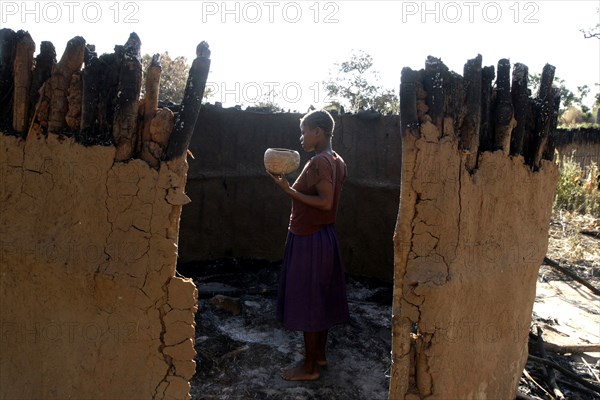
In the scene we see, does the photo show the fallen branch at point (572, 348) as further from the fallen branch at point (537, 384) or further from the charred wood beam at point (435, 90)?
the charred wood beam at point (435, 90)

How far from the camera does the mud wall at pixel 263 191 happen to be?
5.81 m

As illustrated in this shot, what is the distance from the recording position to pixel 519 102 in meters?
3.11

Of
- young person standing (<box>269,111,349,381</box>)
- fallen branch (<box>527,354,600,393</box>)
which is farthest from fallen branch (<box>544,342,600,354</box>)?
young person standing (<box>269,111,349,381</box>)

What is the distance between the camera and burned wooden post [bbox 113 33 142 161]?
2471 millimetres

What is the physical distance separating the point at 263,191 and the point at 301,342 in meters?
2.38

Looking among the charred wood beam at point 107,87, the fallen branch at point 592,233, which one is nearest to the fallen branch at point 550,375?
the charred wood beam at point 107,87

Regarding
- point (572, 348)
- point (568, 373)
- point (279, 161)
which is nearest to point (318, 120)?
point (279, 161)

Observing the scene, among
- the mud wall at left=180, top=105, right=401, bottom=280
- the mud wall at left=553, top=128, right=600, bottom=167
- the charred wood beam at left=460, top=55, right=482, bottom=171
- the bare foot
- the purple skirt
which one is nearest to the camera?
the charred wood beam at left=460, top=55, right=482, bottom=171

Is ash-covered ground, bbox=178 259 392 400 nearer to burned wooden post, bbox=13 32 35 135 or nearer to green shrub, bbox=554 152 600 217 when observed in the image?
burned wooden post, bbox=13 32 35 135

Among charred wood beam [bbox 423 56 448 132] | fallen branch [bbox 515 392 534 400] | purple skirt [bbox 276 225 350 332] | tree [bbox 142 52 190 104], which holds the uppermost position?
tree [bbox 142 52 190 104]

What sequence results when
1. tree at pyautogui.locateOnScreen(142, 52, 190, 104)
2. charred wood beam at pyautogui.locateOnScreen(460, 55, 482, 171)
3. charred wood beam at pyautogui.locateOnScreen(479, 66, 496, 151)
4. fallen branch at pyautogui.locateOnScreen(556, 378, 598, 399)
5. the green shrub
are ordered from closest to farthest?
charred wood beam at pyautogui.locateOnScreen(460, 55, 482, 171)
charred wood beam at pyautogui.locateOnScreen(479, 66, 496, 151)
fallen branch at pyautogui.locateOnScreen(556, 378, 598, 399)
the green shrub
tree at pyautogui.locateOnScreen(142, 52, 190, 104)

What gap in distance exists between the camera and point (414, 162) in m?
2.58

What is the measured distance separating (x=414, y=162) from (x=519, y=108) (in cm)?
92

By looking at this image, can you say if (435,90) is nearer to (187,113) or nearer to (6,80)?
(187,113)
